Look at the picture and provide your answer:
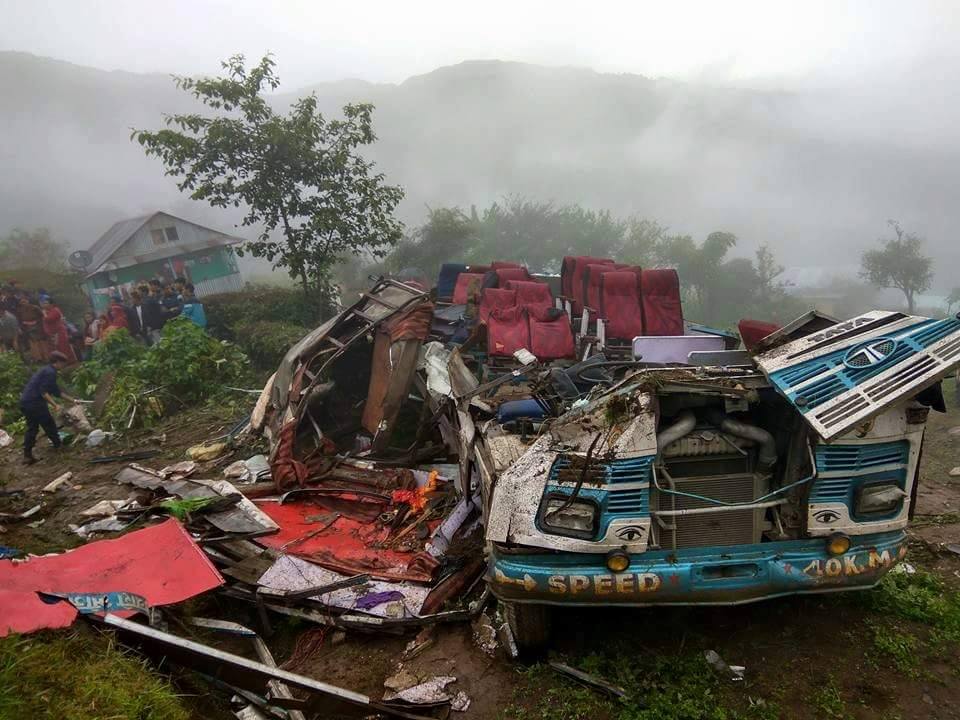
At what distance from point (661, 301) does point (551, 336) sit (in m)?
1.71

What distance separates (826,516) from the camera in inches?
111

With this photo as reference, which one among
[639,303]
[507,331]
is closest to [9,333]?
[507,331]

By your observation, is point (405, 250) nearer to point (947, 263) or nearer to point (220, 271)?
point (220, 271)

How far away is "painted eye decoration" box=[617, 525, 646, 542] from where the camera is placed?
279 centimetres

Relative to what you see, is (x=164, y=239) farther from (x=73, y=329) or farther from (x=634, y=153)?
(x=634, y=153)

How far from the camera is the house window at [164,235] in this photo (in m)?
22.6

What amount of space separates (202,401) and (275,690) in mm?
7247

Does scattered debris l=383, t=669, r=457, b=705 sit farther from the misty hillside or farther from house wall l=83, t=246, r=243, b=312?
the misty hillside

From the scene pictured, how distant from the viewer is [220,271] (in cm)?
2470

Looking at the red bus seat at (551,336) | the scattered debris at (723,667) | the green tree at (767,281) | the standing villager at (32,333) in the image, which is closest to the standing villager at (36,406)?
the standing villager at (32,333)

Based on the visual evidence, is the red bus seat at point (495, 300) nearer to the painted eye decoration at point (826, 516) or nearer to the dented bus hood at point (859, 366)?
the dented bus hood at point (859, 366)

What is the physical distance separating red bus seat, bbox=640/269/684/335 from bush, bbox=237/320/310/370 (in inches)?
254

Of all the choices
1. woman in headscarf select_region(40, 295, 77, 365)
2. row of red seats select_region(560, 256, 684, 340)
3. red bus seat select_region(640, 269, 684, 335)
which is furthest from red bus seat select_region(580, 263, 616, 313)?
woman in headscarf select_region(40, 295, 77, 365)

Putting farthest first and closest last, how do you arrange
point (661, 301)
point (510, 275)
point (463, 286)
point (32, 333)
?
point (32, 333), point (463, 286), point (510, 275), point (661, 301)
